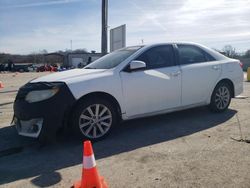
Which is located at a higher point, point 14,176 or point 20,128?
point 20,128

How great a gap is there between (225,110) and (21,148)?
4.48 m

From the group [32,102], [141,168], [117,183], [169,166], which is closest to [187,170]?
[169,166]

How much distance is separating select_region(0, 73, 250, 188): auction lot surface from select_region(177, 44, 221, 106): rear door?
51 centimetres

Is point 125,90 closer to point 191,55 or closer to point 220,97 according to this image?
point 191,55

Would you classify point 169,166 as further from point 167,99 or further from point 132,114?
point 167,99

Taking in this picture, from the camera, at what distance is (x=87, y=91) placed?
4.75 m

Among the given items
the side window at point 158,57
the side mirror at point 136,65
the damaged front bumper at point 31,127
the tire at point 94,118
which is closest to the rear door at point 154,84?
the side window at point 158,57

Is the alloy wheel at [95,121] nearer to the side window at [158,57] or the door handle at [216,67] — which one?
the side window at [158,57]

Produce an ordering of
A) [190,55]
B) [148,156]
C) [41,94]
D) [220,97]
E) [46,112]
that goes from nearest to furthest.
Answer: [148,156] < [46,112] < [41,94] < [190,55] < [220,97]

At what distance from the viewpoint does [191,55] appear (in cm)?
623

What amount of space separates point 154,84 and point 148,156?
1672 mm

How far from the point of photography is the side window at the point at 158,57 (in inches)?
220

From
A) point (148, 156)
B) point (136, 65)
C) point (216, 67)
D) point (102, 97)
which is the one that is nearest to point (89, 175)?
point (148, 156)

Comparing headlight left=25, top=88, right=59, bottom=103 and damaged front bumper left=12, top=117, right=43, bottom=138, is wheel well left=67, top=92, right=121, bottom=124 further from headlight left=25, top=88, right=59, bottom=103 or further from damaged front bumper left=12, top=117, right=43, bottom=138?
damaged front bumper left=12, top=117, right=43, bottom=138
